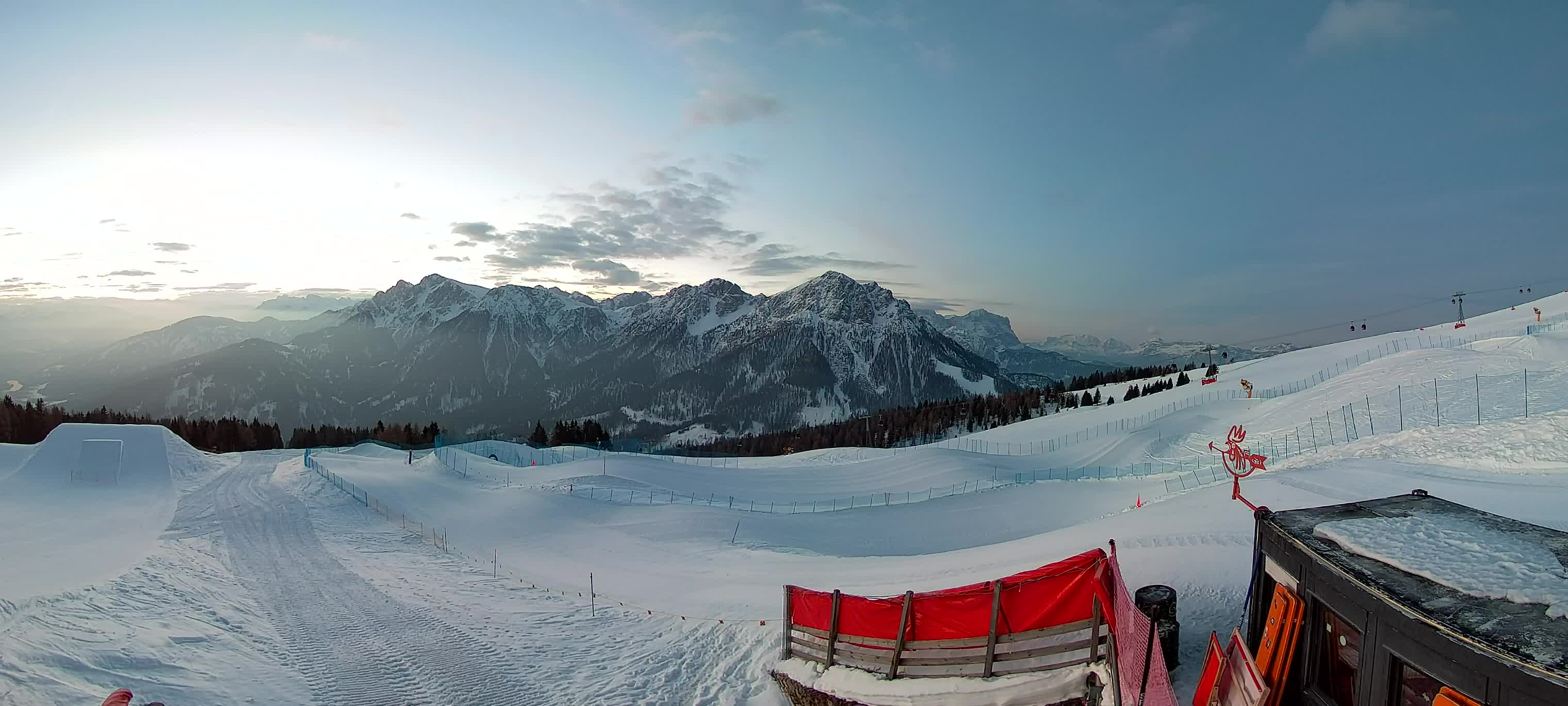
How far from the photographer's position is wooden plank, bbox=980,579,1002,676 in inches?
341

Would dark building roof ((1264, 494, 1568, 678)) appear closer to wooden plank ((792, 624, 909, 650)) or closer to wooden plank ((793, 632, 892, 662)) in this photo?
wooden plank ((792, 624, 909, 650))

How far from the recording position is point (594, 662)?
14.0 metres

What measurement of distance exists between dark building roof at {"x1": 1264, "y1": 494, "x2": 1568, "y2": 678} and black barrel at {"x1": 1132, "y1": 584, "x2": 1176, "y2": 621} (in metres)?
1.88

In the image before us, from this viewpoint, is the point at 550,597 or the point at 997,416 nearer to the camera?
the point at 550,597

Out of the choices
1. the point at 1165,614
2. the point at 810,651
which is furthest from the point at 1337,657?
the point at 810,651

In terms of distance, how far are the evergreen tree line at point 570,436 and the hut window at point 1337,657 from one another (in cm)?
8485

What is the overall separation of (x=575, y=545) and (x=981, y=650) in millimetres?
21434

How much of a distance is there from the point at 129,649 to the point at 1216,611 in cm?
1969

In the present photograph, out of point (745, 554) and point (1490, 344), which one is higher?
point (1490, 344)

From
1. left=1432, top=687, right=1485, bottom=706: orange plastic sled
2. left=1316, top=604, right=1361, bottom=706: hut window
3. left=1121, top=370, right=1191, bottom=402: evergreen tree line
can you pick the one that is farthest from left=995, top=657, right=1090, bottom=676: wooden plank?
left=1121, top=370, right=1191, bottom=402: evergreen tree line

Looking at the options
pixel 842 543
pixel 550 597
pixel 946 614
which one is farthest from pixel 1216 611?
pixel 842 543

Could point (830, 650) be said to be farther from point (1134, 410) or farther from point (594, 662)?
point (1134, 410)

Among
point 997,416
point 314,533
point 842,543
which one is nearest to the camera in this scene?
point 314,533

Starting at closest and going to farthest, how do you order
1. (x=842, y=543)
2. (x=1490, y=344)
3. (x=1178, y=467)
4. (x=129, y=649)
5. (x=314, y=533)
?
(x=129, y=649), (x=314, y=533), (x=842, y=543), (x=1178, y=467), (x=1490, y=344)
